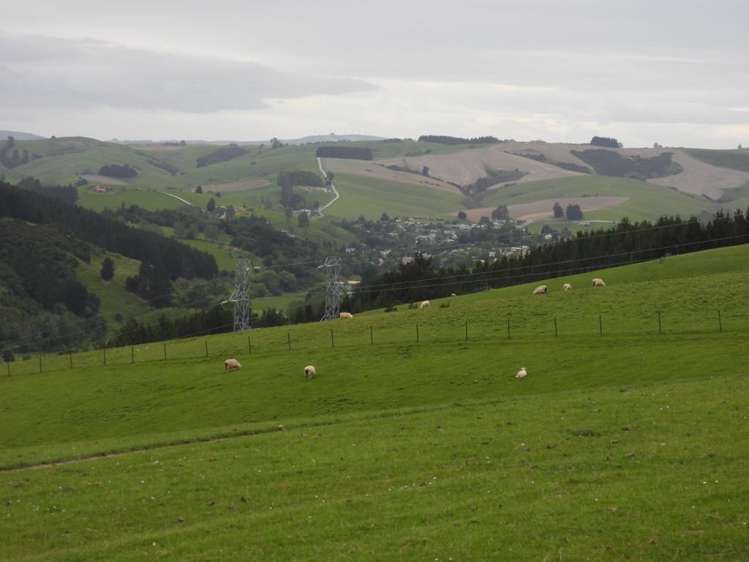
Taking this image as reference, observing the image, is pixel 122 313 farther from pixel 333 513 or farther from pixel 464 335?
pixel 333 513

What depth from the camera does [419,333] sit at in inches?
2549

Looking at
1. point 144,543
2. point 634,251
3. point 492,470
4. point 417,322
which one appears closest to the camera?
point 144,543

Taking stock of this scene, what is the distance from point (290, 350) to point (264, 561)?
4437cm

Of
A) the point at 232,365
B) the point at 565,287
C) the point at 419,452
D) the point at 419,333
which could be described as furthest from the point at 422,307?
the point at 419,452

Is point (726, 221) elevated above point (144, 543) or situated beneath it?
elevated above

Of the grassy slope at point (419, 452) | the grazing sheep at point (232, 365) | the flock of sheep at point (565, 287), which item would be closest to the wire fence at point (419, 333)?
the grassy slope at point (419, 452)

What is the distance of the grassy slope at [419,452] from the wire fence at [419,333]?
47 cm

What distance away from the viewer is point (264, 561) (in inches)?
808

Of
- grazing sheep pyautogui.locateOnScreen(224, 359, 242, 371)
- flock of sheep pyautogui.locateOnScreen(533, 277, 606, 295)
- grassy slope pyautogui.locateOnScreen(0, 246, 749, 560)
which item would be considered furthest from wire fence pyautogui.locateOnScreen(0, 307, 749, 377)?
flock of sheep pyautogui.locateOnScreen(533, 277, 606, 295)

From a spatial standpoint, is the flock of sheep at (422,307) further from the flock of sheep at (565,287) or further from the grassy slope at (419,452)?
the grassy slope at (419,452)

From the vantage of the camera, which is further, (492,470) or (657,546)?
(492,470)

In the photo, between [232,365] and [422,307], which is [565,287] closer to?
[422,307]

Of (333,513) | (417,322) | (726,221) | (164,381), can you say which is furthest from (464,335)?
(726,221)

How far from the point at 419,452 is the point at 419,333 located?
→ 3484cm
